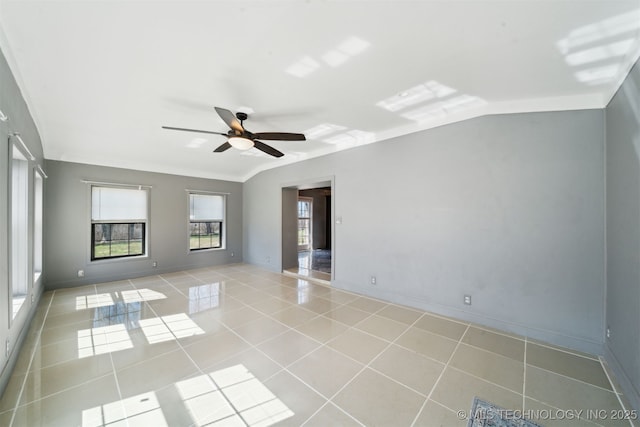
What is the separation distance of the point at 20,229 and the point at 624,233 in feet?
19.8

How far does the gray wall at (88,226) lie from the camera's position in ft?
14.4

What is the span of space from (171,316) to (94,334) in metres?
0.76

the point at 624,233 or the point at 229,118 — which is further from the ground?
the point at 229,118

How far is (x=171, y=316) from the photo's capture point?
10.7 feet

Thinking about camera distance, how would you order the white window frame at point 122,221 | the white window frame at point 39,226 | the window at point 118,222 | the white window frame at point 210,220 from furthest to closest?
the white window frame at point 210,220 < the window at point 118,222 < the white window frame at point 122,221 < the white window frame at point 39,226

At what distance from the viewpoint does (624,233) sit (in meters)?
2.00

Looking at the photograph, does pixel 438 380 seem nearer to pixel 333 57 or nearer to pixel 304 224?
pixel 333 57

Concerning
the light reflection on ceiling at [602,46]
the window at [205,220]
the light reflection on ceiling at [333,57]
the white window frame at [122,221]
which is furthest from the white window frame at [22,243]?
the light reflection on ceiling at [602,46]

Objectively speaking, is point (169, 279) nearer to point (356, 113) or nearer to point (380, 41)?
point (356, 113)

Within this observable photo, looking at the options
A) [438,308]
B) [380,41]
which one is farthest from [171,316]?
[380,41]

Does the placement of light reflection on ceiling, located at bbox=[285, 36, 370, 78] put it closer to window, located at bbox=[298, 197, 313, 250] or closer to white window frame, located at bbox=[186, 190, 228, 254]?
white window frame, located at bbox=[186, 190, 228, 254]

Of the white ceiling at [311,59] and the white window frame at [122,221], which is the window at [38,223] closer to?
the white window frame at [122,221]

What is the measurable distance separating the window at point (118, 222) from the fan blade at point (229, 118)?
3947mm

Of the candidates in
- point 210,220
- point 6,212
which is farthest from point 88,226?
point 6,212
